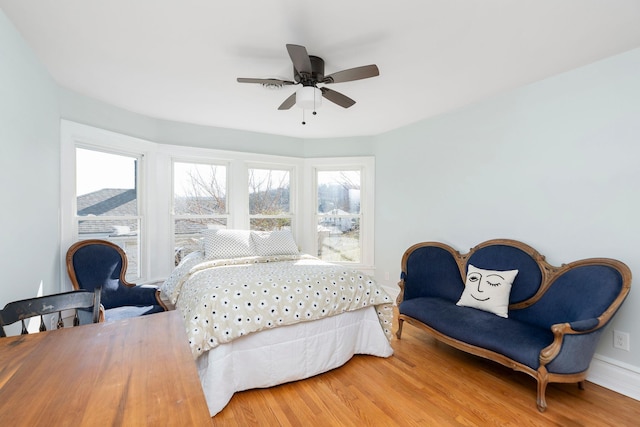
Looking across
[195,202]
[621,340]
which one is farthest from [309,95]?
[621,340]

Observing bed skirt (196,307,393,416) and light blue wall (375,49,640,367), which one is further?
light blue wall (375,49,640,367)

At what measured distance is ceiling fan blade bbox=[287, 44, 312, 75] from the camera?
182cm

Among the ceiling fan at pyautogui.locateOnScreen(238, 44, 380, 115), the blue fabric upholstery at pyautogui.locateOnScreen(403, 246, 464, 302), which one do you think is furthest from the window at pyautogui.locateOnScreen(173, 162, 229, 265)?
the blue fabric upholstery at pyautogui.locateOnScreen(403, 246, 464, 302)

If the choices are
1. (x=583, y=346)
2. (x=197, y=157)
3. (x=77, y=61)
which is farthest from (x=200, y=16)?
(x=583, y=346)

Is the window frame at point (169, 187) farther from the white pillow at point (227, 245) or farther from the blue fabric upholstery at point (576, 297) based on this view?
the blue fabric upholstery at point (576, 297)

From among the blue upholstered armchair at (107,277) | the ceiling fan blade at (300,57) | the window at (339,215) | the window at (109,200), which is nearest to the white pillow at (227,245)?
the blue upholstered armchair at (107,277)

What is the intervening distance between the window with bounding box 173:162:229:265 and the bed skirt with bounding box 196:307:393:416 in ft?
6.51

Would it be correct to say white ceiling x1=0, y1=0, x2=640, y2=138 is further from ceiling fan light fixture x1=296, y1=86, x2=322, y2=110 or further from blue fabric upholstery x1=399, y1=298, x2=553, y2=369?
blue fabric upholstery x1=399, y1=298, x2=553, y2=369

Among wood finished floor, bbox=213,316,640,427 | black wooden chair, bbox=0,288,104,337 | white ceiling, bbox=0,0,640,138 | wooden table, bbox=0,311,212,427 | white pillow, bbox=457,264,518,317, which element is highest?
white ceiling, bbox=0,0,640,138

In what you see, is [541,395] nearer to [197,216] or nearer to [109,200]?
[197,216]

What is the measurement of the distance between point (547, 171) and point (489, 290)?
118 centimetres

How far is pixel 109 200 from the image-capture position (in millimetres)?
3479

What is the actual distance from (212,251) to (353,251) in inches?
94.1

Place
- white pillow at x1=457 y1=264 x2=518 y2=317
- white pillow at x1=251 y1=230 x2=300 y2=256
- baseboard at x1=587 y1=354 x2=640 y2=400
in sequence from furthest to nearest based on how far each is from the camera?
1. white pillow at x1=251 y1=230 x2=300 y2=256
2. white pillow at x1=457 y1=264 x2=518 y2=317
3. baseboard at x1=587 y1=354 x2=640 y2=400
